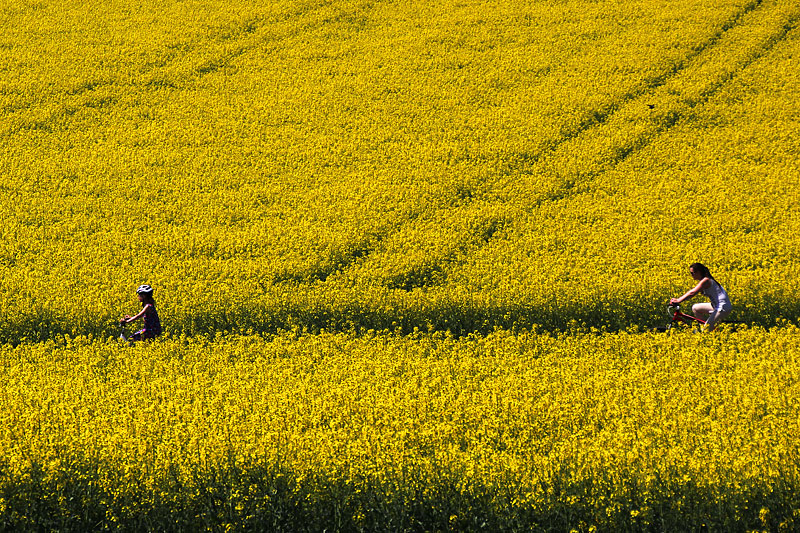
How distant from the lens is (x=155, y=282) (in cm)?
1535

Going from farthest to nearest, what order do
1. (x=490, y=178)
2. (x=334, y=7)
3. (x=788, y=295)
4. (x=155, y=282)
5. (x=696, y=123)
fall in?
(x=334, y=7) < (x=696, y=123) < (x=490, y=178) < (x=155, y=282) < (x=788, y=295)

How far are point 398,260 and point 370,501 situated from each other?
9.20 m

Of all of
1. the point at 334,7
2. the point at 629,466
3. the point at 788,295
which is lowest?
the point at 788,295

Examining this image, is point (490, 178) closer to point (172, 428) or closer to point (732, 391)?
point (732, 391)

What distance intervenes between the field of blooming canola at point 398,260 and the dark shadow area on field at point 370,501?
28 mm

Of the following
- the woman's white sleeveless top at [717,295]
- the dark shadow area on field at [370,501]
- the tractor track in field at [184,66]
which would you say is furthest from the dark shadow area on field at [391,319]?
the tractor track in field at [184,66]

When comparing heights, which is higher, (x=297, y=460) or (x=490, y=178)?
(x=297, y=460)

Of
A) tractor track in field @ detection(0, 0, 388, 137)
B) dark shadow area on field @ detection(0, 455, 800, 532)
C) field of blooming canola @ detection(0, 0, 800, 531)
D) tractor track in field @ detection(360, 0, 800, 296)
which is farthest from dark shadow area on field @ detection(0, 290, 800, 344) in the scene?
tractor track in field @ detection(0, 0, 388, 137)

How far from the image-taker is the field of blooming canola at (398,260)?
7.19 metres

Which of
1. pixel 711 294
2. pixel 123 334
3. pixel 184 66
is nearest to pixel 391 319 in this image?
pixel 123 334

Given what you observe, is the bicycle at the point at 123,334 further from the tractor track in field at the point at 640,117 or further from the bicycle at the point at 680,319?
the bicycle at the point at 680,319

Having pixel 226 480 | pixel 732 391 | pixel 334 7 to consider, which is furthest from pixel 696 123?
pixel 226 480

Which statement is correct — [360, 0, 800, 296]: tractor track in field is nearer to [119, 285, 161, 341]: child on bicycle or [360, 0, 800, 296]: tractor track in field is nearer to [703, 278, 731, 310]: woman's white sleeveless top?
[119, 285, 161, 341]: child on bicycle

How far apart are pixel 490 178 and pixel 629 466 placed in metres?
13.5
